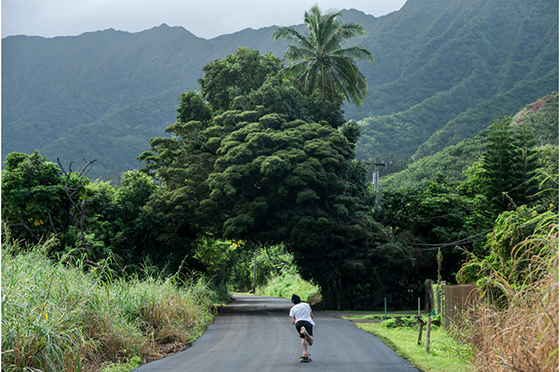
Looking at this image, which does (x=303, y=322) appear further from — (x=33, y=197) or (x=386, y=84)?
(x=386, y=84)

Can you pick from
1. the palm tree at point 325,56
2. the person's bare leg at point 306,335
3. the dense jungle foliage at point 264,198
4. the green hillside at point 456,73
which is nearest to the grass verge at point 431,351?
the person's bare leg at point 306,335

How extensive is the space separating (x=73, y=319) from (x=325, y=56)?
2643 centimetres

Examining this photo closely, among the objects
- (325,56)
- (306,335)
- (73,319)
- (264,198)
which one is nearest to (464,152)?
(325,56)

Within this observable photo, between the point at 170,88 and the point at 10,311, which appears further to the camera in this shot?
the point at 170,88

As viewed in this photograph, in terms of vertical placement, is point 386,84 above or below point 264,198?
above

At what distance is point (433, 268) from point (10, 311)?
28363 mm

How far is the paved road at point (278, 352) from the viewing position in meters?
10.3

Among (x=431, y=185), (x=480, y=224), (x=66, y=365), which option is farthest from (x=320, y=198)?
(x=66, y=365)

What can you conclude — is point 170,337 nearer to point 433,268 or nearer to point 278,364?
point 278,364

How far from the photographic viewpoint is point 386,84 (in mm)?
108375

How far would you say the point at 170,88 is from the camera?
134 meters

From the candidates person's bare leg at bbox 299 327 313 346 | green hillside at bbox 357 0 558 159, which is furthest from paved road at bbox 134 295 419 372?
green hillside at bbox 357 0 558 159

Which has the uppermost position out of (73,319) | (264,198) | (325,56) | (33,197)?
(325,56)

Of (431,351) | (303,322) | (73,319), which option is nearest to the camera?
(73,319)
